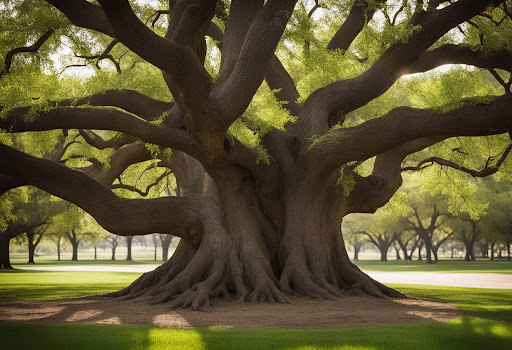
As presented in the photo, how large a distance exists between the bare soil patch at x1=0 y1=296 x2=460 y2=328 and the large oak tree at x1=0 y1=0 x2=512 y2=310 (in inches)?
34.6

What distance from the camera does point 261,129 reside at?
16.1 metres

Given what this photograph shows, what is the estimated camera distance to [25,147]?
39.3m

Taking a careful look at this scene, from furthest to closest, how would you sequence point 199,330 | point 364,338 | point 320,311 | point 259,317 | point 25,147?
point 25,147 → point 320,311 → point 259,317 → point 199,330 → point 364,338

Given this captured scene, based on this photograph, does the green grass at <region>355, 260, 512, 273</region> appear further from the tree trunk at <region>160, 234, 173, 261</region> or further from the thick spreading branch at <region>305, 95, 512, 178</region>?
the thick spreading branch at <region>305, 95, 512, 178</region>

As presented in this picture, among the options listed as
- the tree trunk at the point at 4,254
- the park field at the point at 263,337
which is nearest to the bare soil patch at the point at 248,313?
the park field at the point at 263,337

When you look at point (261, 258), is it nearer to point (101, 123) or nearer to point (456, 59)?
point (101, 123)

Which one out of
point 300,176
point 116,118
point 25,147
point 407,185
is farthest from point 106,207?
point 407,185

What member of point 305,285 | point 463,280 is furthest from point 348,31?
point 463,280

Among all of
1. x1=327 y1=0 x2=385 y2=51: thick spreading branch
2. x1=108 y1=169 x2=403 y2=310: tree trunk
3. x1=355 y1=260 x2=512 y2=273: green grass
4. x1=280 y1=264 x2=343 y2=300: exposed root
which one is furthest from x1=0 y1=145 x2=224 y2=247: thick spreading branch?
x1=355 y1=260 x2=512 y2=273: green grass

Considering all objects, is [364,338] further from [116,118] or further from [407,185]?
[407,185]

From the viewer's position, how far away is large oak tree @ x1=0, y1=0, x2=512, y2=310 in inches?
534

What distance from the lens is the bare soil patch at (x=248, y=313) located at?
10.9 meters

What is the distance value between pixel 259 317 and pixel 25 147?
106 ft

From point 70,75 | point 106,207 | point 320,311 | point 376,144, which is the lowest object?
point 320,311
